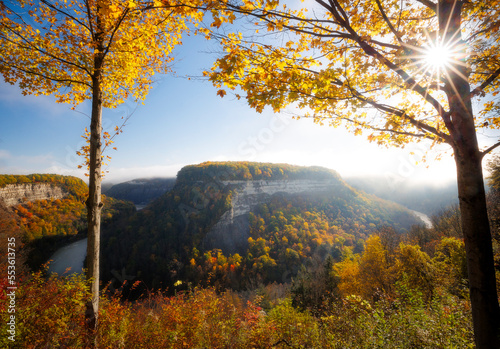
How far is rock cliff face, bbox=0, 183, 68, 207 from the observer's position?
4672 cm

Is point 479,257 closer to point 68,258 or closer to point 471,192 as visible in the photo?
point 471,192

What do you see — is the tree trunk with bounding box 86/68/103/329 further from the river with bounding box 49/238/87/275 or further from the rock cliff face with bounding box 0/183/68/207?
the rock cliff face with bounding box 0/183/68/207

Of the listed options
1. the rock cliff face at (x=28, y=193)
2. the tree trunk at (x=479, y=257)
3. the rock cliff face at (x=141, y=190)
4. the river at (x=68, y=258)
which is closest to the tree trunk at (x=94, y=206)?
the tree trunk at (x=479, y=257)

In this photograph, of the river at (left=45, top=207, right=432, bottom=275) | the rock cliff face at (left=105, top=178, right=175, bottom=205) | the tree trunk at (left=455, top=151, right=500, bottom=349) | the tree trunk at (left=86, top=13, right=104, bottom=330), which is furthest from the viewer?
the rock cliff face at (left=105, top=178, right=175, bottom=205)

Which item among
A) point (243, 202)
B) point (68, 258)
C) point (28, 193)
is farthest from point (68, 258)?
point (243, 202)

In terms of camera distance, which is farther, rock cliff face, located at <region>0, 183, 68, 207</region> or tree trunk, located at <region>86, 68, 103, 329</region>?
rock cliff face, located at <region>0, 183, 68, 207</region>

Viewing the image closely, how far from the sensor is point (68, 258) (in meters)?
51.2

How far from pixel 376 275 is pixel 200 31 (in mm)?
21050

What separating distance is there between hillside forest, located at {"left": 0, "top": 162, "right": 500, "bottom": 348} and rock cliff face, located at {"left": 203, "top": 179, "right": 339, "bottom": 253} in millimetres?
2225

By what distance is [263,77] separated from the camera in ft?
9.16

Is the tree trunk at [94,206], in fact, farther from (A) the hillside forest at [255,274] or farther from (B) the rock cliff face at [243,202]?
(B) the rock cliff face at [243,202]

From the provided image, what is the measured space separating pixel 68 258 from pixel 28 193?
848 inches

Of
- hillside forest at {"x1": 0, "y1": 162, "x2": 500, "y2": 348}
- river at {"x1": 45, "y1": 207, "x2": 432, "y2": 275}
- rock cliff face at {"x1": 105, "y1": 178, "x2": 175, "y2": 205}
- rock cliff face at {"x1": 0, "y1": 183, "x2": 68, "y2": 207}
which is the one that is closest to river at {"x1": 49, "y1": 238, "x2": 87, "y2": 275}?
river at {"x1": 45, "y1": 207, "x2": 432, "y2": 275}

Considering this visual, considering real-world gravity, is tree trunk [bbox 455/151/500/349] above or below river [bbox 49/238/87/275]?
above
